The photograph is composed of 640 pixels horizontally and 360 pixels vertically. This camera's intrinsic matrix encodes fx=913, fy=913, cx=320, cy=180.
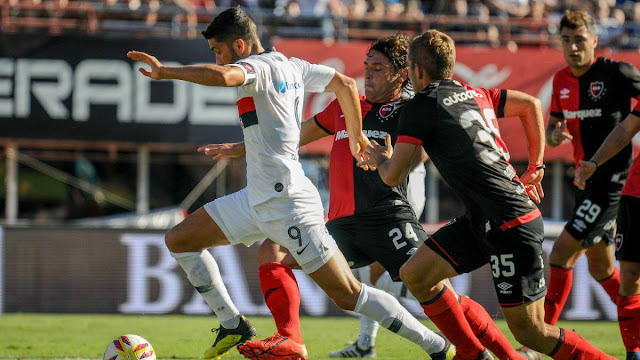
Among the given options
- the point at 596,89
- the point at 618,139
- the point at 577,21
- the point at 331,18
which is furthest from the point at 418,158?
the point at 331,18

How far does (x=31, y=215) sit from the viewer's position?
16.5 metres

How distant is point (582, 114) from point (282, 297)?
3.21m

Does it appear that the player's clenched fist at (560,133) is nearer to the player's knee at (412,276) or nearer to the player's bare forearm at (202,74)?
the player's knee at (412,276)

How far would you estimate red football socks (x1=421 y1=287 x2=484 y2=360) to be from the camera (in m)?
5.69

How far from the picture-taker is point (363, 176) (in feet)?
21.8

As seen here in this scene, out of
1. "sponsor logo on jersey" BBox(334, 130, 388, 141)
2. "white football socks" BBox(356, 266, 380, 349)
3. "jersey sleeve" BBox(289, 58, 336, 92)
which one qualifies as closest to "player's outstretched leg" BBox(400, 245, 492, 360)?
"sponsor logo on jersey" BBox(334, 130, 388, 141)

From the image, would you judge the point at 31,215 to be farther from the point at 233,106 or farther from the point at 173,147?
the point at 233,106

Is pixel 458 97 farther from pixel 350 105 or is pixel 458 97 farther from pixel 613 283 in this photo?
pixel 613 283

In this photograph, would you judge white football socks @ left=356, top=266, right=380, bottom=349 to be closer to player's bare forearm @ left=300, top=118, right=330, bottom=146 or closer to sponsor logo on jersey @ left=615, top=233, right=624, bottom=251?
player's bare forearm @ left=300, top=118, right=330, bottom=146

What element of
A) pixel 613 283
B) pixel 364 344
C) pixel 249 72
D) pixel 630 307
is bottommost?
pixel 364 344

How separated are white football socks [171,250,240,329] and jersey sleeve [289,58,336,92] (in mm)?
1368

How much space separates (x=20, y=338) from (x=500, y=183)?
5.48 metres

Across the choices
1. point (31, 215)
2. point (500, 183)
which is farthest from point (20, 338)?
point (31, 215)

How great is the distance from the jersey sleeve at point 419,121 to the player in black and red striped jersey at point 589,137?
7.42 ft
